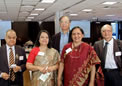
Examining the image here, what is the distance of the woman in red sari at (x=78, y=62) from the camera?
2.60 meters

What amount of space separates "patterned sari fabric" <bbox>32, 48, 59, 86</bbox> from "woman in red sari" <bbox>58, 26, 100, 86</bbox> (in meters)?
0.14

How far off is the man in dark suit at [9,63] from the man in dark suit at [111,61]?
1.21 metres

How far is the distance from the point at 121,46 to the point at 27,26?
554 centimetres

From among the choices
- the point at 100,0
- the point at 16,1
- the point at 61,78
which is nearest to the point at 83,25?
the point at 100,0

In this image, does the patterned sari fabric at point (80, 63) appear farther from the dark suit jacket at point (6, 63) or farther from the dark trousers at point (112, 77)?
the dark suit jacket at point (6, 63)

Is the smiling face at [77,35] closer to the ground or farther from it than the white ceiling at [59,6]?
closer to the ground

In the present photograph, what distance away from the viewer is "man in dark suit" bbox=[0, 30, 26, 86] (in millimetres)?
2744

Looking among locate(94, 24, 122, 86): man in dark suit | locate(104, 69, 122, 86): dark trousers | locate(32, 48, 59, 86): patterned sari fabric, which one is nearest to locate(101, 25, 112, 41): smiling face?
locate(94, 24, 122, 86): man in dark suit

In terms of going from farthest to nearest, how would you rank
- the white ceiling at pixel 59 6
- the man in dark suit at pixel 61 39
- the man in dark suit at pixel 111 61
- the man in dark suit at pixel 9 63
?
the white ceiling at pixel 59 6, the man in dark suit at pixel 61 39, the man in dark suit at pixel 111 61, the man in dark suit at pixel 9 63

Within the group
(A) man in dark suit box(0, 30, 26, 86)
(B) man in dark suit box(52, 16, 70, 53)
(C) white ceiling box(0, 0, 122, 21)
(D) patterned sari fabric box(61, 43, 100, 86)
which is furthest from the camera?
(C) white ceiling box(0, 0, 122, 21)

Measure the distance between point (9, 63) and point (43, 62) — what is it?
0.49 meters

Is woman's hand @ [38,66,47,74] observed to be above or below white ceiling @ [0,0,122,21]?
below

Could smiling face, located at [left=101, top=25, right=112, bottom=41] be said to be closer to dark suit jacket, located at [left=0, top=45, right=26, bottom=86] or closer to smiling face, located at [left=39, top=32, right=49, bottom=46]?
smiling face, located at [left=39, top=32, right=49, bottom=46]

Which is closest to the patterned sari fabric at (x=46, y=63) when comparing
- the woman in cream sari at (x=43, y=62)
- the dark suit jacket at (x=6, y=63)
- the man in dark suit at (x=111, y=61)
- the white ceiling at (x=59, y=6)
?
the woman in cream sari at (x=43, y=62)
